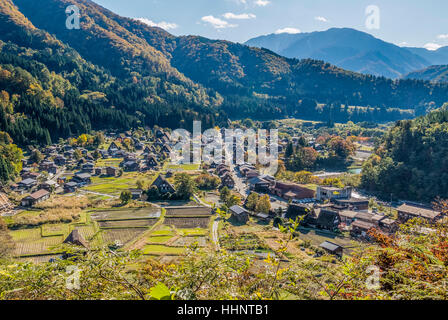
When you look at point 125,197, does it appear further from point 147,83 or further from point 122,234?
point 147,83

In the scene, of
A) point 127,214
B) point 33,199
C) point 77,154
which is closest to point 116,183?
point 33,199

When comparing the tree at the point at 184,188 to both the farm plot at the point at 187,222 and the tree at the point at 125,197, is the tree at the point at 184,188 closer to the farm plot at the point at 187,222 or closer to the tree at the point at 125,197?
the tree at the point at 125,197

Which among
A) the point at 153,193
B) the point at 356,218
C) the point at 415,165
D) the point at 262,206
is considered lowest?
the point at 356,218

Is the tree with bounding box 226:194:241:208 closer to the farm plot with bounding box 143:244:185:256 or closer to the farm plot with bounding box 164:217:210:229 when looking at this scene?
the farm plot with bounding box 164:217:210:229

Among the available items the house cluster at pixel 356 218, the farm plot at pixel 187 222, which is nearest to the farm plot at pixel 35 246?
the farm plot at pixel 187 222

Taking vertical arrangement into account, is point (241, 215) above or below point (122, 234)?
above

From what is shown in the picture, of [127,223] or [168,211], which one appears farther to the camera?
[168,211]
